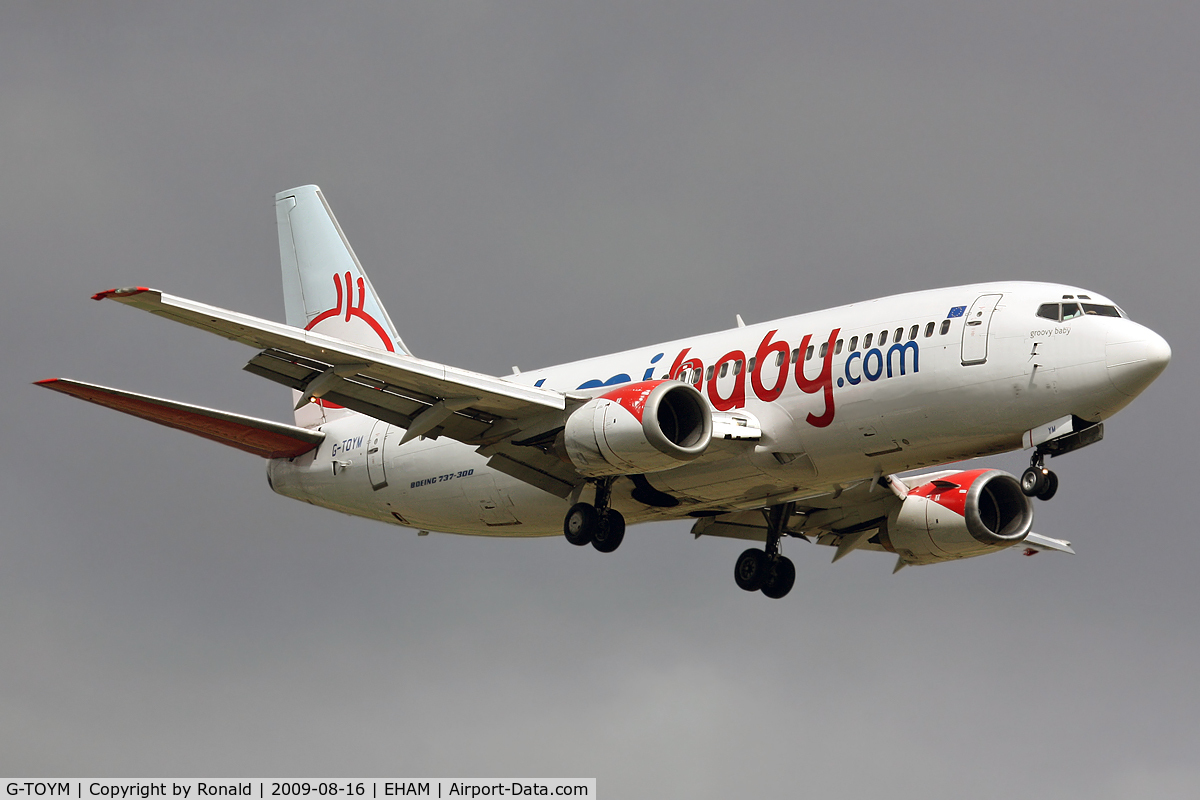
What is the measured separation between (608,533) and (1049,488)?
9.55 meters

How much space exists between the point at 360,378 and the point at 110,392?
5.82 m

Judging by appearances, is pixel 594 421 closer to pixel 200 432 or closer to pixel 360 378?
pixel 360 378

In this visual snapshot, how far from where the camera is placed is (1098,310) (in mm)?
30141

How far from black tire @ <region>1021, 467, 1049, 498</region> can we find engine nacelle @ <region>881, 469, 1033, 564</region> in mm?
7769

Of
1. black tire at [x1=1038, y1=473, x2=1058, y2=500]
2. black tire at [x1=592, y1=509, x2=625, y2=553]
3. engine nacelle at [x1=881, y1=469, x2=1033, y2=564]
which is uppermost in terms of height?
engine nacelle at [x1=881, y1=469, x2=1033, y2=564]

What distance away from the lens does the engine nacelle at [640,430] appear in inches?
1236

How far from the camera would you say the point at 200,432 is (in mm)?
37688

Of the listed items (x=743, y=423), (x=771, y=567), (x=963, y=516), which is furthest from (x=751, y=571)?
(x=743, y=423)

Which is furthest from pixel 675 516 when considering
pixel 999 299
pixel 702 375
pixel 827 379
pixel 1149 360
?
pixel 1149 360

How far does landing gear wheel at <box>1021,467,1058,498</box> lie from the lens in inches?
1186

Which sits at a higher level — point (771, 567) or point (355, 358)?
point (355, 358)

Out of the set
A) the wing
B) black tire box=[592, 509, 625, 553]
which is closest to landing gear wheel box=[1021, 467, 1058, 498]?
black tire box=[592, 509, 625, 553]

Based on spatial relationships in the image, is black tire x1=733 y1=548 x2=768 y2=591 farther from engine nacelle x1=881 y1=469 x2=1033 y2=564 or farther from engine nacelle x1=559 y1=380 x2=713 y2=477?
engine nacelle x1=559 y1=380 x2=713 y2=477

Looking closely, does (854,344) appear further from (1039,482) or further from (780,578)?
(780,578)
